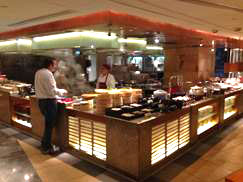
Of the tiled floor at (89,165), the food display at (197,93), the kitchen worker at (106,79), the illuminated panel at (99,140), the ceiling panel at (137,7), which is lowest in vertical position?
the tiled floor at (89,165)

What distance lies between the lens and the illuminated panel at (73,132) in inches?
156

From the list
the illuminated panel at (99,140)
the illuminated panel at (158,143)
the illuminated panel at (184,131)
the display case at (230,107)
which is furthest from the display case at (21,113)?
the display case at (230,107)

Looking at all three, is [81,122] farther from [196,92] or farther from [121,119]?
[196,92]

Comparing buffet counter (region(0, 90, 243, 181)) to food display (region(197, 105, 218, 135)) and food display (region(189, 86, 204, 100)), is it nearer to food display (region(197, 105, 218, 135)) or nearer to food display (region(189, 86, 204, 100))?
food display (region(197, 105, 218, 135))

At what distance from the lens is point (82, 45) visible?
4.20 m

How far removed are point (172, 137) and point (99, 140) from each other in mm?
1217


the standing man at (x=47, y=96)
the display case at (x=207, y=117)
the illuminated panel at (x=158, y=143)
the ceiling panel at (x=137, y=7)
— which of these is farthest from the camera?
the display case at (x=207, y=117)

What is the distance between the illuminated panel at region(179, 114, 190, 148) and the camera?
158 inches

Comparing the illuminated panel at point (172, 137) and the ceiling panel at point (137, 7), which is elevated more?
the ceiling panel at point (137, 7)

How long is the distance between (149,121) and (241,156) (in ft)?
7.35

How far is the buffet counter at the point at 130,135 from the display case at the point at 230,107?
1.28 metres

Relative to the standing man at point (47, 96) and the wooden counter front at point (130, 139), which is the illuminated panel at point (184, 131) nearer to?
the wooden counter front at point (130, 139)

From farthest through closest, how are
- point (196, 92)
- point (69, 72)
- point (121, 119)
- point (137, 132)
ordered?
point (69, 72), point (196, 92), point (121, 119), point (137, 132)

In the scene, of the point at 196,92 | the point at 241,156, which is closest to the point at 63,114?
the point at 196,92
